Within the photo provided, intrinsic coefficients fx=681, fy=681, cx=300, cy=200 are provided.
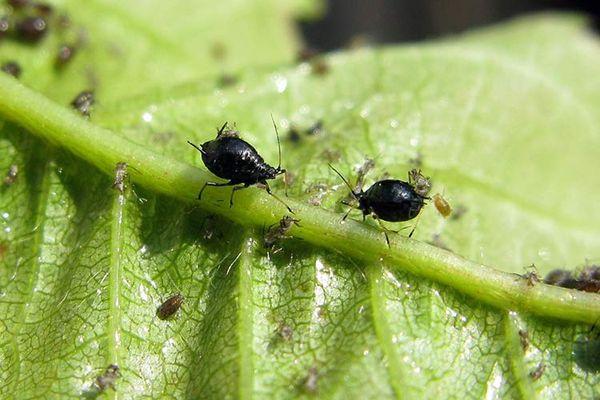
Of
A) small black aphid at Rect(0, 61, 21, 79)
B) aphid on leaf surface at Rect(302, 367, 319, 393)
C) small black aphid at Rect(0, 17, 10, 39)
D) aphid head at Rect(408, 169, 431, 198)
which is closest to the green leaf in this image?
aphid on leaf surface at Rect(302, 367, 319, 393)

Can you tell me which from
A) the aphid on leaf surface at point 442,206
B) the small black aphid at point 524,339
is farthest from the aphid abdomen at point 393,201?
the small black aphid at point 524,339

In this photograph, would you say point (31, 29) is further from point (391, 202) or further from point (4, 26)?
point (391, 202)

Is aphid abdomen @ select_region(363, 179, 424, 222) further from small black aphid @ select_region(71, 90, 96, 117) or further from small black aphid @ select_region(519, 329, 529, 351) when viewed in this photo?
small black aphid @ select_region(71, 90, 96, 117)

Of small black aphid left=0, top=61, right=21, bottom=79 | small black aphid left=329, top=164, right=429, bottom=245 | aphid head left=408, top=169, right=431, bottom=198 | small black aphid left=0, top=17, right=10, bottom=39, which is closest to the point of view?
small black aphid left=329, top=164, right=429, bottom=245

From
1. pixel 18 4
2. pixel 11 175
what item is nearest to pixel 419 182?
pixel 11 175

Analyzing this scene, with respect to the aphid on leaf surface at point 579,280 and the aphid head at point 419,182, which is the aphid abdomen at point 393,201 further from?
the aphid on leaf surface at point 579,280

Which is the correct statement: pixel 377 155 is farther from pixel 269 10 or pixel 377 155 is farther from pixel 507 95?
pixel 269 10
